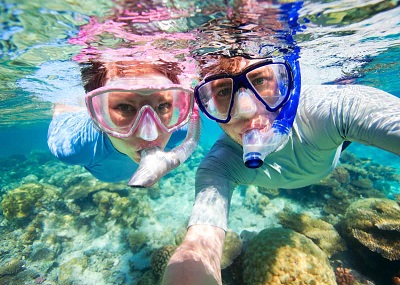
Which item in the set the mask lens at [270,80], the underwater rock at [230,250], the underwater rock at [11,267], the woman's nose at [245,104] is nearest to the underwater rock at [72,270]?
the underwater rock at [11,267]

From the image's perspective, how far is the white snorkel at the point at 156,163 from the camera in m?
1.97

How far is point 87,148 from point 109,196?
5.48 m

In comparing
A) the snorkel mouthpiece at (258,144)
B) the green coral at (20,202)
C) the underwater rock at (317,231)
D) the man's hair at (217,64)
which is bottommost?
the green coral at (20,202)

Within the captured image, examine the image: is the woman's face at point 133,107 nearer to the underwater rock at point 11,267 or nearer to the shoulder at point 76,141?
the shoulder at point 76,141

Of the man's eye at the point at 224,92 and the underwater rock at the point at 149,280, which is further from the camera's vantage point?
the underwater rock at the point at 149,280

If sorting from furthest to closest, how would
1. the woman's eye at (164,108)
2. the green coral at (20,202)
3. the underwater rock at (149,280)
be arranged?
the green coral at (20,202) → the underwater rock at (149,280) → the woman's eye at (164,108)

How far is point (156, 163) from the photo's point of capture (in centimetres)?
230

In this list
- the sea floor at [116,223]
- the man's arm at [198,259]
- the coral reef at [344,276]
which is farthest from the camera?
the sea floor at [116,223]

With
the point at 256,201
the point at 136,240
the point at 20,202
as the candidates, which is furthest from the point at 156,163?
the point at 20,202

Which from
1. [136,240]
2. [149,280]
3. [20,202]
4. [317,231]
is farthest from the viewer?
[20,202]

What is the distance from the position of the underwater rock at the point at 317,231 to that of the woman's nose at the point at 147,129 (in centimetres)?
506

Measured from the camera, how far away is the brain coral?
3904 mm

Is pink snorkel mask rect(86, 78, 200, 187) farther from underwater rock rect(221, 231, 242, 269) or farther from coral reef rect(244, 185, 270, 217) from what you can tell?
coral reef rect(244, 185, 270, 217)

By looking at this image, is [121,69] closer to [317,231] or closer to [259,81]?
[259,81]
